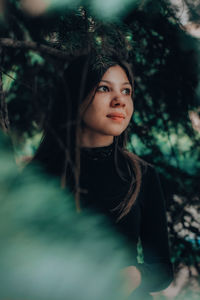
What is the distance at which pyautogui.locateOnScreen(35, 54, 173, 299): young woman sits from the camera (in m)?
1.02

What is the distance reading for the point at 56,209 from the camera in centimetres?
94

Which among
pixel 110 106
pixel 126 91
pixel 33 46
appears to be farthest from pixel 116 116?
pixel 33 46

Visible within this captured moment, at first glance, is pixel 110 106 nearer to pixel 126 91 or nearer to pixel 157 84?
pixel 126 91

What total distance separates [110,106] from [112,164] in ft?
0.87

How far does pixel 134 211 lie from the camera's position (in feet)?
3.74

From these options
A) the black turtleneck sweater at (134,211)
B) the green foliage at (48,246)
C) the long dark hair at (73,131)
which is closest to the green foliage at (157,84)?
the long dark hair at (73,131)

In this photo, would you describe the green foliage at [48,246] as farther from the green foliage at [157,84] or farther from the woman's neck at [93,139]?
the green foliage at [157,84]

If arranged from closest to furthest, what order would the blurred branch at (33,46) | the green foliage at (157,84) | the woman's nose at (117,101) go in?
the blurred branch at (33,46)
the woman's nose at (117,101)
the green foliage at (157,84)

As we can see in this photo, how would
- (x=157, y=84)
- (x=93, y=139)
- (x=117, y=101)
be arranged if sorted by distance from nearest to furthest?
(x=117, y=101)
(x=93, y=139)
(x=157, y=84)

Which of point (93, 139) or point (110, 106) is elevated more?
point (110, 106)

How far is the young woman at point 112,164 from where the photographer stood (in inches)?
40.3

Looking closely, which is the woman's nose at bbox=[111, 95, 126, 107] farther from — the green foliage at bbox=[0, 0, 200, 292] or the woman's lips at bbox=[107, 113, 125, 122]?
the green foliage at bbox=[0, 0, 200, 292]

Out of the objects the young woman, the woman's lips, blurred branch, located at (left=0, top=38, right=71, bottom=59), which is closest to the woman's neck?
the young woman

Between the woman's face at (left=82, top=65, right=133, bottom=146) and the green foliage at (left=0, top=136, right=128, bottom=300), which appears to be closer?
the green foliage at (left=0, top=136, right=128, bottom=300)
